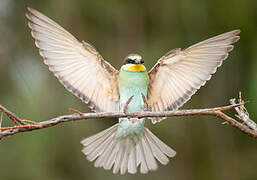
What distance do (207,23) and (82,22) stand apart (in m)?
1.15

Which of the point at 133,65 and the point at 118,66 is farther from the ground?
the point at 118,66

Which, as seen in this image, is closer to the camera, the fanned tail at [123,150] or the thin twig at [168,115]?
the thin twig at [168,115]

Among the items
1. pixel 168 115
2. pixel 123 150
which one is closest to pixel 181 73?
pixel 123 150

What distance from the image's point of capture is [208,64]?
2.21 metres

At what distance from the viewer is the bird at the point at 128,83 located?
2.21 metres

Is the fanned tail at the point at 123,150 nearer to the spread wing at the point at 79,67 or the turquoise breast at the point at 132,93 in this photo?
the turquoise breast at the point at 132,93

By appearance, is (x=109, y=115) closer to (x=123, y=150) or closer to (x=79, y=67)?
(x=79, y=67)

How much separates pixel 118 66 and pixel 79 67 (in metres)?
1.37

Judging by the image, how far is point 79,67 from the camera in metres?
2.30

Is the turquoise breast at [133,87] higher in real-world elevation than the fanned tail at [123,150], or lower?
higher

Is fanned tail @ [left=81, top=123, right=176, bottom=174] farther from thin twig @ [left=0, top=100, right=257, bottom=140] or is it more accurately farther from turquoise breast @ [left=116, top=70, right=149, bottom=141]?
thin twig @ [left=0, top=100, right=257, bottom=140]

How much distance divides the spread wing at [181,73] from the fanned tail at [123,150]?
0.70ft

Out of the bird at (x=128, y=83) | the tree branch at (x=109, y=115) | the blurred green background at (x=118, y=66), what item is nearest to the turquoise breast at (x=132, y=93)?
the bird at (x=128, y=83)

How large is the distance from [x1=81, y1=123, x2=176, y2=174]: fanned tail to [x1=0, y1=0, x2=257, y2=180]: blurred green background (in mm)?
1145
